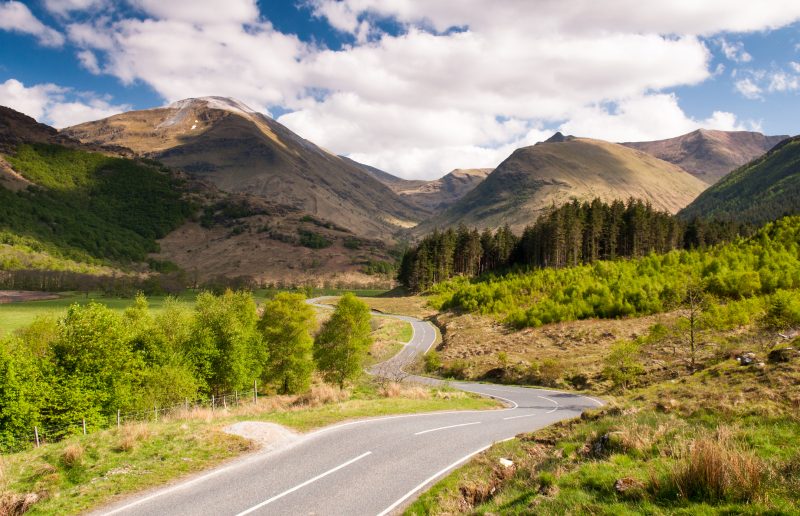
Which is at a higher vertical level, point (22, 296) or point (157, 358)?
point (22, 296)

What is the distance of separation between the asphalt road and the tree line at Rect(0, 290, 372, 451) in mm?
27241

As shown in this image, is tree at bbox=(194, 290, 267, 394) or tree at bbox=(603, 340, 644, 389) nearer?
tree at bbox=(603, 340, 644, 389)

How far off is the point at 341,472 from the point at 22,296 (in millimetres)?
161021

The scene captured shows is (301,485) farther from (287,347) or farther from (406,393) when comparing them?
(287,347)

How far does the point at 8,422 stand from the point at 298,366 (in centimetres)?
2592

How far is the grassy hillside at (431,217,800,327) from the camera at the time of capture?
162 ft

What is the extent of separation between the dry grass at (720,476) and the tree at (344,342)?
41.4 metres

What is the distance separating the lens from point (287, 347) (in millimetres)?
53188

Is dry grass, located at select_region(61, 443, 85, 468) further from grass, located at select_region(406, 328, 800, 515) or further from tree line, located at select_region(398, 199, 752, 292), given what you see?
tree line, located at select_region(398, 199, 752, 292)

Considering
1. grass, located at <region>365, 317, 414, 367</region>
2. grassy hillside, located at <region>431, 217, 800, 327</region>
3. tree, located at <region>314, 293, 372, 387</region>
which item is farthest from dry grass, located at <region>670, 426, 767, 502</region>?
grass, located at <region>365, 317, 414, 367</region>

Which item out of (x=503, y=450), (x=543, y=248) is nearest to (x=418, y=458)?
(x=503, y=450)

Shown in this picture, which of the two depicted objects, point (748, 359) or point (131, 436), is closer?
point (131, 436)

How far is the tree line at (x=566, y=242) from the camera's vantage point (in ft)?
305

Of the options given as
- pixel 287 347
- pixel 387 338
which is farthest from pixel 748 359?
pixel 387 338
